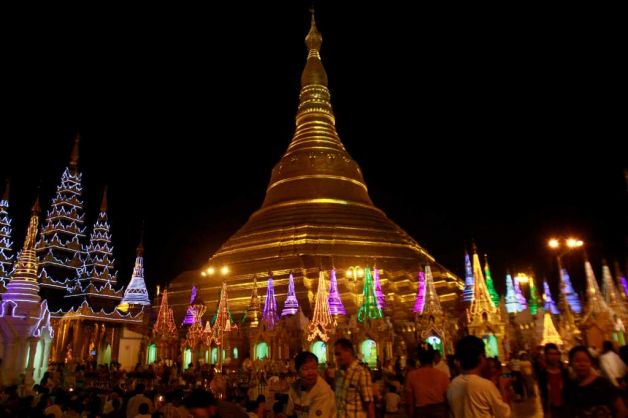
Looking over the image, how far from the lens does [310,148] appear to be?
35469 millimetres

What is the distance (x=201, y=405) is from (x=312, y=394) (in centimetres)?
116

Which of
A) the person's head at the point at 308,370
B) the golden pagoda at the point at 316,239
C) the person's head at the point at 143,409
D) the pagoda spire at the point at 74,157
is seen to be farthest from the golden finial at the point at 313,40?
the person's head at the point at 308,370

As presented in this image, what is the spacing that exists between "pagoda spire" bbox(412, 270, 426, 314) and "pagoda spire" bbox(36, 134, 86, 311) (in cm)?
1795

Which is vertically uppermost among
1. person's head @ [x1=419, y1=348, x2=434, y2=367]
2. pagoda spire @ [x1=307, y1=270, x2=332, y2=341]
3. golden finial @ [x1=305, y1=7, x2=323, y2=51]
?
golden finial @ [x1=305, y1=7, x2=323, y2=51]

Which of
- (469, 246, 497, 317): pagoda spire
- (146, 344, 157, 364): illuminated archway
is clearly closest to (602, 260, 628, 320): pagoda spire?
(469, 246, 497, 317): pagoda spire

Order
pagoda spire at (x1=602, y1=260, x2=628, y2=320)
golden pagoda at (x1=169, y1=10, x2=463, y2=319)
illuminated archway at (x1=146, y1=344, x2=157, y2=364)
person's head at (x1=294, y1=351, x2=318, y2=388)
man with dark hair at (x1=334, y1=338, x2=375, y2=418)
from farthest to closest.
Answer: golden pagoda at (x1=169, y1=10, x2=463, y2=319), illuminated archway at (x1=146, y1=344, x2=157, y2=364), pagoda spire at (x1=602, y1=260, x2=628, y2=320), man with dark hair at (x1=334, y1=338, x2=375, y2=418), person's head at (x1=294, y1=351, x2=318, y2=388)

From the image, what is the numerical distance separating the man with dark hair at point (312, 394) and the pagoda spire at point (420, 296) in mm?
19640

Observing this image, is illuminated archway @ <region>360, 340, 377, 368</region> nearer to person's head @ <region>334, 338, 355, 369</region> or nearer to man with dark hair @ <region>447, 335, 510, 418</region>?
person's head @ <region>334, 338, 355, 369</region>

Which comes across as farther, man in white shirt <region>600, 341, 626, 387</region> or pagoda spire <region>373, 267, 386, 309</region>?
pagoda spire <region>373, 267, 386, 309</region>

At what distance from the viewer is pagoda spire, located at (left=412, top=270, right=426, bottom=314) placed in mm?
23800

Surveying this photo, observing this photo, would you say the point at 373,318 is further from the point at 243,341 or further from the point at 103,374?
the point at 103,374

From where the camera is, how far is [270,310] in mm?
23859

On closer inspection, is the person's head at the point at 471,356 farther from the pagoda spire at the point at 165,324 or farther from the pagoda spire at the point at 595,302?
the pagoda spire at the point at 165,324

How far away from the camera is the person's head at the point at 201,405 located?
11.0 feet
